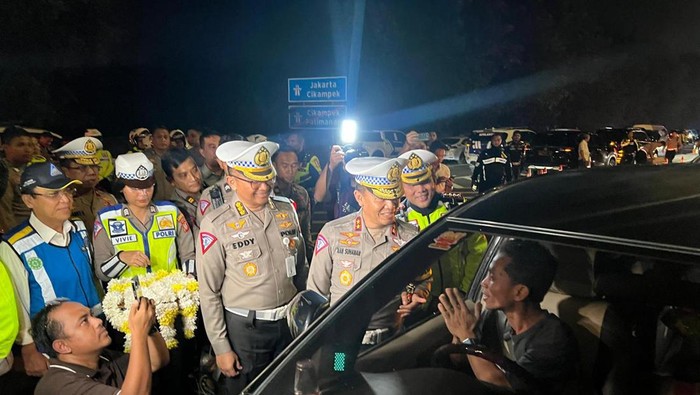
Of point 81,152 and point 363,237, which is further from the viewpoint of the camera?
point 81,152

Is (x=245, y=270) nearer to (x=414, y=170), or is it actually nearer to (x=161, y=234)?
(x=161, y=234)

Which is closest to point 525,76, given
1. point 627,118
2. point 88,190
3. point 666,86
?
point 627,118

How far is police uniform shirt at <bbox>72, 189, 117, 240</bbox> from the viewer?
458 cm

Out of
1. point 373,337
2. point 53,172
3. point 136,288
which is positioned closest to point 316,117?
point 53,172

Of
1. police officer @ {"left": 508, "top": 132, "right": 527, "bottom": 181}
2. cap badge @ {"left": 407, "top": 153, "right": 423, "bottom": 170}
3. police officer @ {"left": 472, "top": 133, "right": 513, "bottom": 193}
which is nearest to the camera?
cap badge @ {"left": 407, "top": 153, "right": 423, "bottom": 170}

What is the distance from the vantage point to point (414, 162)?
3.75 metres

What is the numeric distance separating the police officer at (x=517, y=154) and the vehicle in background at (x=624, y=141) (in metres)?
1.61

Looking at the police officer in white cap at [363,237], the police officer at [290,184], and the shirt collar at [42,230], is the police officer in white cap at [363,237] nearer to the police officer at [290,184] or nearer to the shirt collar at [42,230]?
the shirt collar at [42,230]

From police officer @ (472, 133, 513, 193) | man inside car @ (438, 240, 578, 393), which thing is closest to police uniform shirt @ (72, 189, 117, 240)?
man inside car @ (438, 240, 578, 393)

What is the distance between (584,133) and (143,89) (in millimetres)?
15192

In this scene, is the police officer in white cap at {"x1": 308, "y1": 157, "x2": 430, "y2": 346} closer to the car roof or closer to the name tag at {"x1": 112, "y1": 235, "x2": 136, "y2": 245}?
the car roof

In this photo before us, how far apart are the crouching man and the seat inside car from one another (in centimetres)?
169

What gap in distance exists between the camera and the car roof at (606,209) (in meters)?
1.61

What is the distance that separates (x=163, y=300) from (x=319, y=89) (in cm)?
1125
